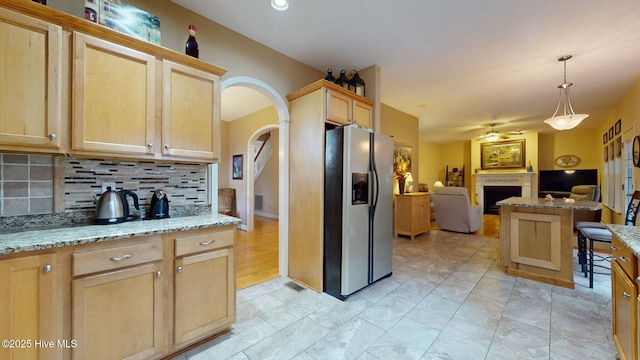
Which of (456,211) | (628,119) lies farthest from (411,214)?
(628,119)

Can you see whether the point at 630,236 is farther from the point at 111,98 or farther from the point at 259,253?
the point at 259,253

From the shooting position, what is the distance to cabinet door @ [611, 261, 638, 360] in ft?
4.17

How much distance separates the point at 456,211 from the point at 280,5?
16.5 ft

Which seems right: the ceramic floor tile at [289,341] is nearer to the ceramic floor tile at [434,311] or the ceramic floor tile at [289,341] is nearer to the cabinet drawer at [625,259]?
the ceramic floor tile at [434,311]

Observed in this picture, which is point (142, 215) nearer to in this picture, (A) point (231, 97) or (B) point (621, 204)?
(A) point (231, 97)

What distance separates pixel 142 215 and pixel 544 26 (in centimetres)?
401

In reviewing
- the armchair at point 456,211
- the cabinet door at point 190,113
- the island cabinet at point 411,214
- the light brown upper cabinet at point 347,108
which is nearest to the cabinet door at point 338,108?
the light brown upper cabinet at point 347,108

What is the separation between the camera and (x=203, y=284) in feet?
5.69

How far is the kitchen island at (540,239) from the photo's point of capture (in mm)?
2693

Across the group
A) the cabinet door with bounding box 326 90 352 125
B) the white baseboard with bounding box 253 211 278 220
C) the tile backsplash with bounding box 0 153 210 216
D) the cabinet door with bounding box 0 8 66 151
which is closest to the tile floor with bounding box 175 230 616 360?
the tile backsplash with bounding box 0 153 210 216

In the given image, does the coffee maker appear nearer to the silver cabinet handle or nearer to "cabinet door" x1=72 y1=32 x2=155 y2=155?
"cabinet door" x1=72 y1=32 x2=155 y2=155

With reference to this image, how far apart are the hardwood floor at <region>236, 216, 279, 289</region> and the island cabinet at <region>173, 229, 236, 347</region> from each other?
0.93 m

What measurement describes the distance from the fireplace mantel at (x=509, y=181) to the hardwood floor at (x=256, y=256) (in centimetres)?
691

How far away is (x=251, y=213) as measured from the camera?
18.2 feet
